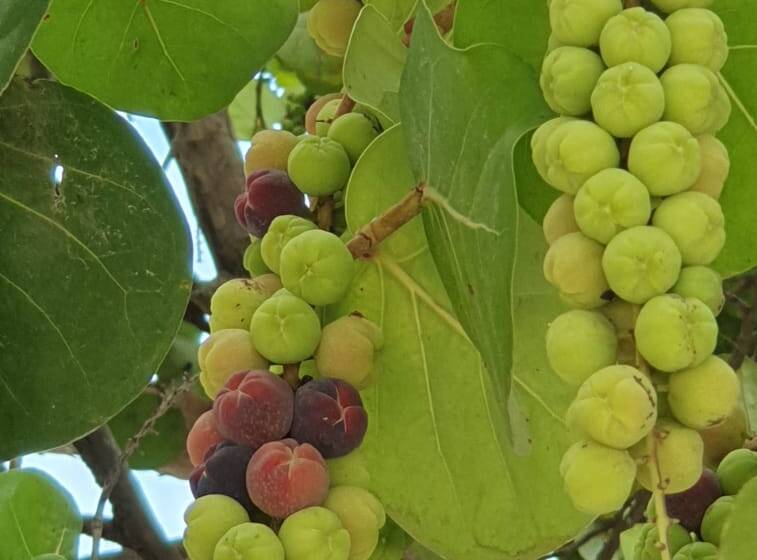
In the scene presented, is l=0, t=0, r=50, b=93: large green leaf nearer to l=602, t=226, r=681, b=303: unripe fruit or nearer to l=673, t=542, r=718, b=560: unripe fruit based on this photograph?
l=602, t=226, r=681, b=303: unripe fruit

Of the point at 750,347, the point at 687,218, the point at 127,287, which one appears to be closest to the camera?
the point at 687,218

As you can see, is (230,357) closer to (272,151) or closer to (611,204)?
(272,151)

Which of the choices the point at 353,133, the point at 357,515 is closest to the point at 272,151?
the point at 353,133

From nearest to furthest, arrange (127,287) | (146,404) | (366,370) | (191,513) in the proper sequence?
(191,513) < (366,370) < (127,287) < (146,404)

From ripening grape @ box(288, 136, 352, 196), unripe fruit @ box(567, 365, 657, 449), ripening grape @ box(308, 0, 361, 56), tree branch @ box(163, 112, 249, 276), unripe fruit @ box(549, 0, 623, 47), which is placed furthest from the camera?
tree branch @ box(163, 112, 249, 276)

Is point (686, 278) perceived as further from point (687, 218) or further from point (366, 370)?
point (366, 370)

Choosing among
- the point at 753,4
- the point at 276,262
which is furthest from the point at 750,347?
the point at 276,262

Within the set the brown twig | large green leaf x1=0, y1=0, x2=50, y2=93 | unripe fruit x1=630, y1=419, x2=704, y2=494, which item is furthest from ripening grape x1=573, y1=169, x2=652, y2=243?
large green leaf x1=0, y1=0, x2=50, y2=93
